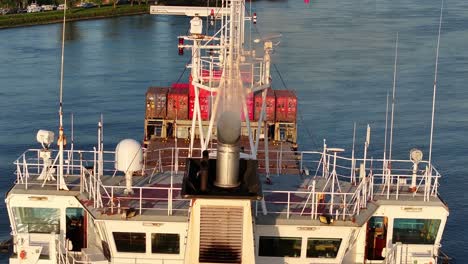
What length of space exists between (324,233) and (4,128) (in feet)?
162

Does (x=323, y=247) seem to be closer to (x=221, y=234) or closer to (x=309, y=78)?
(x=221, y=234)

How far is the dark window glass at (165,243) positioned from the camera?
23.2 meters

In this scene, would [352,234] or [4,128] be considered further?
[4,128]

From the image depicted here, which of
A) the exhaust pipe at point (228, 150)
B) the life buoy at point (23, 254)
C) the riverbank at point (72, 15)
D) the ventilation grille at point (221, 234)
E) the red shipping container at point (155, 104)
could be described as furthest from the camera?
the riverbank at point (72, 15)

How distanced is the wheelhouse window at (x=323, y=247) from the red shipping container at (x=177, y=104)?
82.4 feet

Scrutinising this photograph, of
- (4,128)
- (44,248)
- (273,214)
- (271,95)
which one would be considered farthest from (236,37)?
(4,128)

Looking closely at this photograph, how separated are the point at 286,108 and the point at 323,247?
1070 inches

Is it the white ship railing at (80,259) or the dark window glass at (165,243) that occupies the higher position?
the dark window glass at (165,243)

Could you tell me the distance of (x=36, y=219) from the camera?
24672 mm

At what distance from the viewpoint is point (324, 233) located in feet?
75.8

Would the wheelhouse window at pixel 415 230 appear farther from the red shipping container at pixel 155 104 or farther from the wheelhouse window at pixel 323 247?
the red shipping container at pixel 155 104

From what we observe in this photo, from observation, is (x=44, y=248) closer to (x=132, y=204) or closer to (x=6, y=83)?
(x=132, y=204)

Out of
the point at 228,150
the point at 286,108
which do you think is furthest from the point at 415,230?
the point at 286,108

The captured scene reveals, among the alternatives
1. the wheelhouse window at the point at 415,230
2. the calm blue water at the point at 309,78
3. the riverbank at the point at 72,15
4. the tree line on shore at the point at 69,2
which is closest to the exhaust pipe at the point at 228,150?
the wheelhouse window at the point at 415,230
